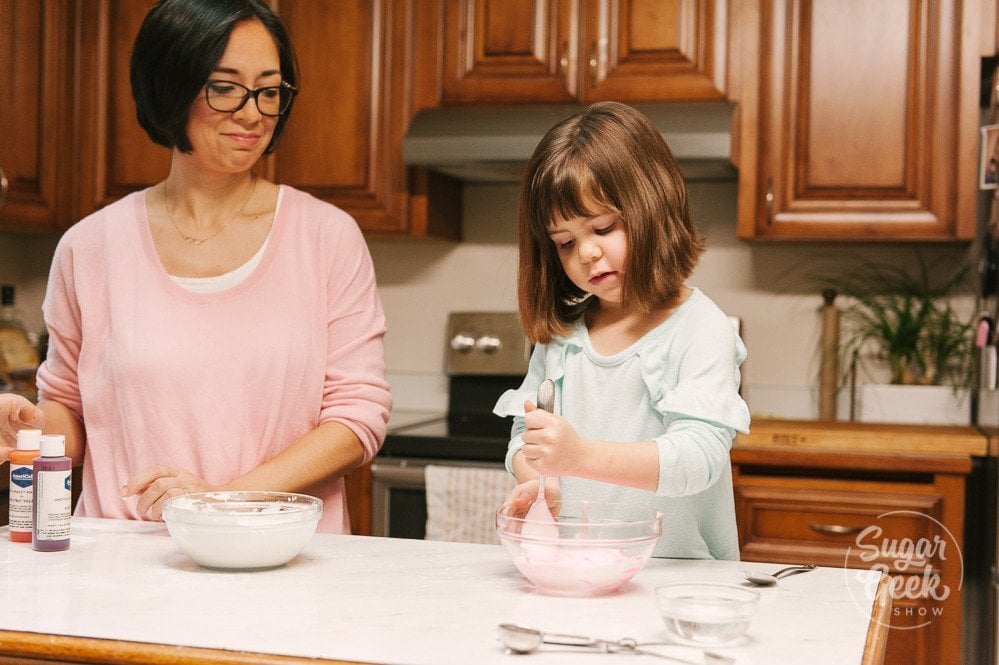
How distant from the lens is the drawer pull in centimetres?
241

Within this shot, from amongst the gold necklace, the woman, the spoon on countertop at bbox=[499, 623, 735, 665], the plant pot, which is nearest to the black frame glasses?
the woman

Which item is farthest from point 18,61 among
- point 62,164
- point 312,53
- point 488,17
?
point 488,17

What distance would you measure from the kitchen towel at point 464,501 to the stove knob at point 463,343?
65 cm

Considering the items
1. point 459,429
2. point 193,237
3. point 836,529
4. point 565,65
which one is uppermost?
point 565,65

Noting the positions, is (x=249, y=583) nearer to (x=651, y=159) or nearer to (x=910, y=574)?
(x=651, y=159)

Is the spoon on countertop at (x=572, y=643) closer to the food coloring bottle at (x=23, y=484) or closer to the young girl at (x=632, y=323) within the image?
the young girl at (x=632, y=323)

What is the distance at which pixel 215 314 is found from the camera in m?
1.54

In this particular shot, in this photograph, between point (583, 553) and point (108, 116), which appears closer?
point (583, 553)

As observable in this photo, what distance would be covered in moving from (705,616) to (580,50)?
2.14 meters

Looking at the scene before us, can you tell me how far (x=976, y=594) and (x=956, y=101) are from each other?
1.15 meters

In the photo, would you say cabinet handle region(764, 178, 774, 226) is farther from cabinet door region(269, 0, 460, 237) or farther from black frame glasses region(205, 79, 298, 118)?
black frame glasses region(205, 79, 298, 118)

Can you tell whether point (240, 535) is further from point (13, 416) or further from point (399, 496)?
point (399, 496)

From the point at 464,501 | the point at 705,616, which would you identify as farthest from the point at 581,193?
the point at 464,501

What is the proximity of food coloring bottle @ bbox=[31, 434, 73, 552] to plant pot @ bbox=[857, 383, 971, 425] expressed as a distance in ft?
6.92
